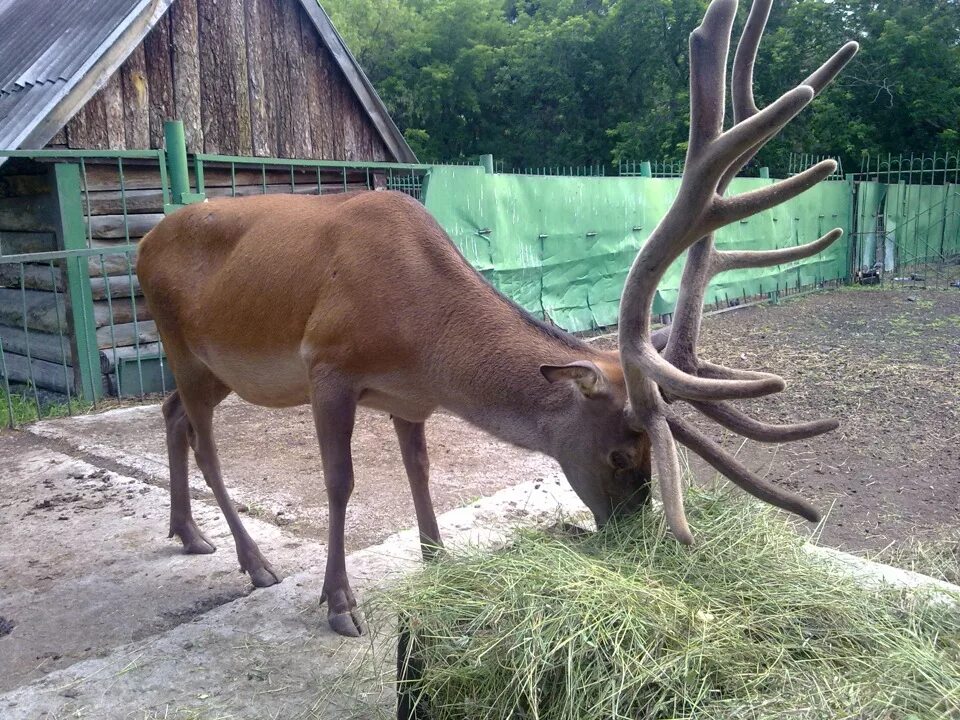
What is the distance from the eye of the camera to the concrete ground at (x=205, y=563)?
9.27ft

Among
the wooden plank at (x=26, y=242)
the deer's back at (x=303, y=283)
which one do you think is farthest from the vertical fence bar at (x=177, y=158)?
the deer's back at (x=303, y=283)

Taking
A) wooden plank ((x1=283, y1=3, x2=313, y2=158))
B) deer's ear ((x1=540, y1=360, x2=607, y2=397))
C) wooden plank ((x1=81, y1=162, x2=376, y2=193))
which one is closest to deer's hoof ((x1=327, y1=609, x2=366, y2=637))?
deer's ear ((x1=540, y1=360, x2=607, y2=397))

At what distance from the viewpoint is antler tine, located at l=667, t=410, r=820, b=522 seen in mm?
2725

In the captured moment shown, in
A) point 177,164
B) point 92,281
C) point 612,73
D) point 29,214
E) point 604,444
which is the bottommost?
point 604,444

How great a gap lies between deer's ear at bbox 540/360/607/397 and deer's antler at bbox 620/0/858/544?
12 cm

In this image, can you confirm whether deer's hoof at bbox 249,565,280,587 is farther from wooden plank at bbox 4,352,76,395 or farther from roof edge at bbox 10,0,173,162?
roof edge at bbox 10,0,173,162

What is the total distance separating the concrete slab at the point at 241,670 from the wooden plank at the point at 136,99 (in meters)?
5.66

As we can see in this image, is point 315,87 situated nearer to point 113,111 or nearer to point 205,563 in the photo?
point 113,111

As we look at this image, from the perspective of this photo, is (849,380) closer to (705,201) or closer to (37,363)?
(705,201)

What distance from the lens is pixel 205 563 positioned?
4.05 meters

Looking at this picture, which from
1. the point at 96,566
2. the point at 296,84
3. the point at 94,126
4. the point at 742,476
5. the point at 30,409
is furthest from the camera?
the point at 296,84

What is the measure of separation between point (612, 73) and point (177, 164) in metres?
26.4

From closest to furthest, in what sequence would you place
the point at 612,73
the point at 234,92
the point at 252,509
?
the point at 252,509, the point at 234,92, the point at 612,73

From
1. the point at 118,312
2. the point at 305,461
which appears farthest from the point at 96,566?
the point at 118,312
